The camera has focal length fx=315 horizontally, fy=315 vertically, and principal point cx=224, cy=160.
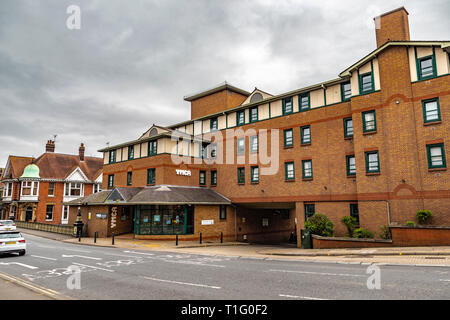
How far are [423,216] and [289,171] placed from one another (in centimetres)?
1083

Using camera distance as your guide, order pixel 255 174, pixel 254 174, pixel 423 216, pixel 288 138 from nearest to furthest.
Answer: pixel 423 216
pixel 288 138
pixel 255 174
pixel 254 174

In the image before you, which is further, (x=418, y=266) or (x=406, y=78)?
(x=406, y=78)

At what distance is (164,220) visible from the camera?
28.3 meters

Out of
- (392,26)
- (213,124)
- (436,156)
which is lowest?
(436,156)

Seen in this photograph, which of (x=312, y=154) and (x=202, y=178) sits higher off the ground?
(x=312, y=154)

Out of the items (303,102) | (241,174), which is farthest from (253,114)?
(241,174)

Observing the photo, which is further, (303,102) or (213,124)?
(213,124)

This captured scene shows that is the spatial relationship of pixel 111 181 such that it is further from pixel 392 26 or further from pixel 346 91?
pixel 392 26

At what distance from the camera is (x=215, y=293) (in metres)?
8.62

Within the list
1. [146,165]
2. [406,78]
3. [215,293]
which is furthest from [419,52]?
[146,165]

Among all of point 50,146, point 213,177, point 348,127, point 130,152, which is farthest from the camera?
point 50,146

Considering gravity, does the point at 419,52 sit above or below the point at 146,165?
above
